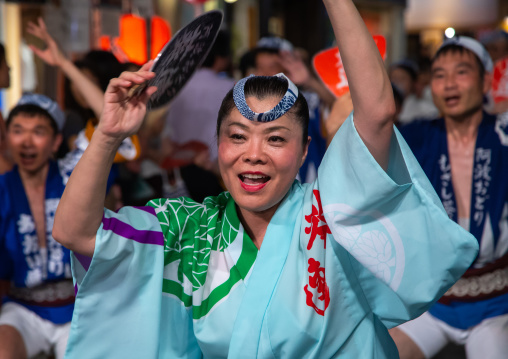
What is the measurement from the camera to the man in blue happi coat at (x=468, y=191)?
98.3 inches

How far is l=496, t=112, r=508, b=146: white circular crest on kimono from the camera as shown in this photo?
8.61 ft

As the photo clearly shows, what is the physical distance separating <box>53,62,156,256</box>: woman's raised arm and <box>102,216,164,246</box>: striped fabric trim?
5cm

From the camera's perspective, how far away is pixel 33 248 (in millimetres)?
2629

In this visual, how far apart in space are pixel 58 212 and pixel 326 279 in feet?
2.44

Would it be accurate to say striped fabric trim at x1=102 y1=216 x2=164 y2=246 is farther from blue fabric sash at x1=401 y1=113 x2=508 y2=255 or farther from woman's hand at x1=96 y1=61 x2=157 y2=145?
blue fabric sash at x1=401 y1=113 x2=508 y2=255

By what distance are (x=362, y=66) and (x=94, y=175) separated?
707 millimetres

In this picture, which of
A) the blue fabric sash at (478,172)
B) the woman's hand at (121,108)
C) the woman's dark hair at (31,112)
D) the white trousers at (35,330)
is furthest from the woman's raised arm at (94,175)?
the blue fabric sash at (478,172)

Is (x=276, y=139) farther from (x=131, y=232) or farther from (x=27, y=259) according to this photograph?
(x=27, y=259)

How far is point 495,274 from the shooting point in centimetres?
256

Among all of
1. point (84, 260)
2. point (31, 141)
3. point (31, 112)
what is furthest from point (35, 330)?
point (84, 260)

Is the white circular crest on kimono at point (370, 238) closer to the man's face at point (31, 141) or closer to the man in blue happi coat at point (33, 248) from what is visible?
the man in blue happi coat at point (33, 248)

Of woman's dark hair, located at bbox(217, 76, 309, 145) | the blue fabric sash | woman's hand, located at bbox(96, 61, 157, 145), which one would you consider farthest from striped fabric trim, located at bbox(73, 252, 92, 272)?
the blue fabric sash

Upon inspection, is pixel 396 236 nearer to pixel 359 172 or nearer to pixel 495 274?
pixel 359 172

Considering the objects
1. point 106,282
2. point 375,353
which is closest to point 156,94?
point 106,282
